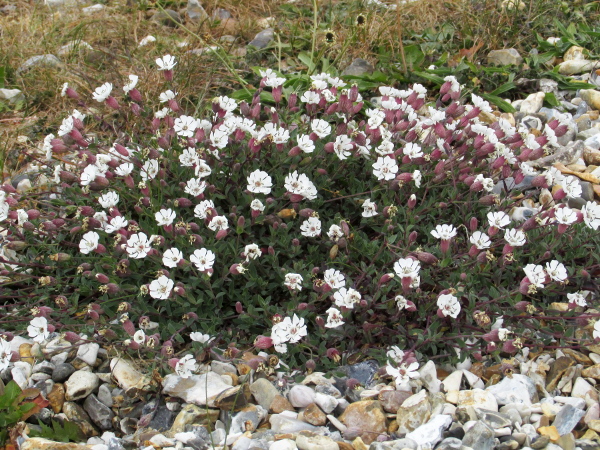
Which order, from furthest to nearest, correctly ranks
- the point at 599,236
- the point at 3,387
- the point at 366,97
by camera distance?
the point at 366,97
the point at 599,236
the point at 3,387

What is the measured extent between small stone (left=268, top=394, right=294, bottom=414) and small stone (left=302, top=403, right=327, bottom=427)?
9 centimetres

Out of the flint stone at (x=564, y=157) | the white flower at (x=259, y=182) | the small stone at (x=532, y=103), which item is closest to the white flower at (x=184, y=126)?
the white flower at (x=259, y=182)

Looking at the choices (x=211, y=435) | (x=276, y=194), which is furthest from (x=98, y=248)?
(x=211, y=435)

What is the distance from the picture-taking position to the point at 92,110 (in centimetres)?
439

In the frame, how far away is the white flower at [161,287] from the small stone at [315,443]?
31.2 inches

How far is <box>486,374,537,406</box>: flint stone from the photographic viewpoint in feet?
8.19

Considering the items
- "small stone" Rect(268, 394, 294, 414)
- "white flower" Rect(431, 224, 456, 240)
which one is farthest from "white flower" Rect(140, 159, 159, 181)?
"white flower" Rect(431, 224, 456, 240)

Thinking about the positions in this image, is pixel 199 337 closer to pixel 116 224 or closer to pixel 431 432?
pixel 116 224

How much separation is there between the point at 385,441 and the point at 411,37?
338 cm

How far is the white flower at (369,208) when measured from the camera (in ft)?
9.87

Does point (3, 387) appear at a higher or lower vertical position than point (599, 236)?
lower

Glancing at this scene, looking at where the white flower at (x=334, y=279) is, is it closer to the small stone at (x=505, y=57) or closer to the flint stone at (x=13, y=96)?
the small stone at (x=505, y=57)

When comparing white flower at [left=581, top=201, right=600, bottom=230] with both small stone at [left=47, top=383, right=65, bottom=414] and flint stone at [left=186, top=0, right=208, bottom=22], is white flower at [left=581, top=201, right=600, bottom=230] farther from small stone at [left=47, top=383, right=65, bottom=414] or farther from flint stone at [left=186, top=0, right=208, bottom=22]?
flint stone at [left=186, top=0, right=208, bottom=22]

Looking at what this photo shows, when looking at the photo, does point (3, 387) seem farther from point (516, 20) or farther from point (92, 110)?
point (516, 20)
